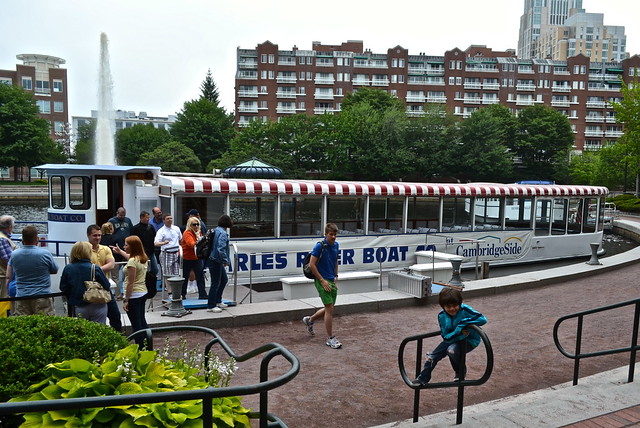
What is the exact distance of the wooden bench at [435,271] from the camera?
14109mm

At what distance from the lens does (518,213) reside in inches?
810

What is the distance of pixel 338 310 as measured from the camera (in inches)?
417

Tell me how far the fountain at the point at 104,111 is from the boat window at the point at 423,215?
2097 cm

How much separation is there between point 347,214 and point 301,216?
170 cm

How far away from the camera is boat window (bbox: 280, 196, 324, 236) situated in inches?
630

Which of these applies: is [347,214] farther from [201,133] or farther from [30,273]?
[201,133]

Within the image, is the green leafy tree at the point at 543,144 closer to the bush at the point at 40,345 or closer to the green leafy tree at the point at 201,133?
the green leafy tree at the point at 201,133

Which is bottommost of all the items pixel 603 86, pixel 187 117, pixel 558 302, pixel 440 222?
pixel 558 302

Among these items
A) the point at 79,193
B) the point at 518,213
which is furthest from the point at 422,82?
the point at 79,193

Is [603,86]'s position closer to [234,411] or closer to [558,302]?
[558,302]

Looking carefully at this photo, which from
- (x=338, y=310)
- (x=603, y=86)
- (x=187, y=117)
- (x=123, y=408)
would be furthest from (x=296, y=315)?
(x=603, y=86)

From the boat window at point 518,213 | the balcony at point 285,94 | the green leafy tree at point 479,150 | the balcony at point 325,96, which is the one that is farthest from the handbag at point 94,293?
the balcony at point 325,96

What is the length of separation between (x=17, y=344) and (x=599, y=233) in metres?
23.8

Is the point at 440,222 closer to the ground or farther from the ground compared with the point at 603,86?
closer to the ground
